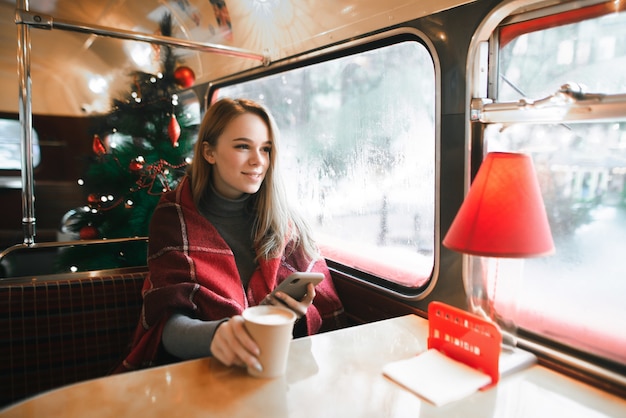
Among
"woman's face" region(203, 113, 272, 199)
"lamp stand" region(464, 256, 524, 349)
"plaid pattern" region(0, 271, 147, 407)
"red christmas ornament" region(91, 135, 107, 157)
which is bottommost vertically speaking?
"plaid pattern" region(0, 271, 147, 407)

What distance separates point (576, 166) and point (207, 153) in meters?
1.33

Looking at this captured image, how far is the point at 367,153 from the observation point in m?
2.09

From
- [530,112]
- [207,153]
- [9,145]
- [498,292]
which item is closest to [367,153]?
[207,153]

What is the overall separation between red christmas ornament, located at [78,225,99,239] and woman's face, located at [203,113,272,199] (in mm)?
1263

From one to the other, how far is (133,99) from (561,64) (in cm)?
244

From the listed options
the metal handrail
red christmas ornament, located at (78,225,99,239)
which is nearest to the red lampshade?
the metal handrail

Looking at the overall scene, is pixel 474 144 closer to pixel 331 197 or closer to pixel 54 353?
pixel 331 197

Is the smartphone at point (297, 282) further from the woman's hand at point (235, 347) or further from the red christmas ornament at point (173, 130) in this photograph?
the red christmas ornament at point (173, 130)

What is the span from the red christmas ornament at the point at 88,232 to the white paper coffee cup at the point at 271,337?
198 cm

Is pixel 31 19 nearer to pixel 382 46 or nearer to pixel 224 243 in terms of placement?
pixel 224 243

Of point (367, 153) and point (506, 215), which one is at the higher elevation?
point (367, 153)

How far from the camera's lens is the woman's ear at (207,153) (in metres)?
1.92

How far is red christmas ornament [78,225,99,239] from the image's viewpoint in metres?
2.75

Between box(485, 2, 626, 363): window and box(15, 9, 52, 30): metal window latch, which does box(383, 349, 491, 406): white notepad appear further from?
box(15, 9, 52, 30): metal window latch
